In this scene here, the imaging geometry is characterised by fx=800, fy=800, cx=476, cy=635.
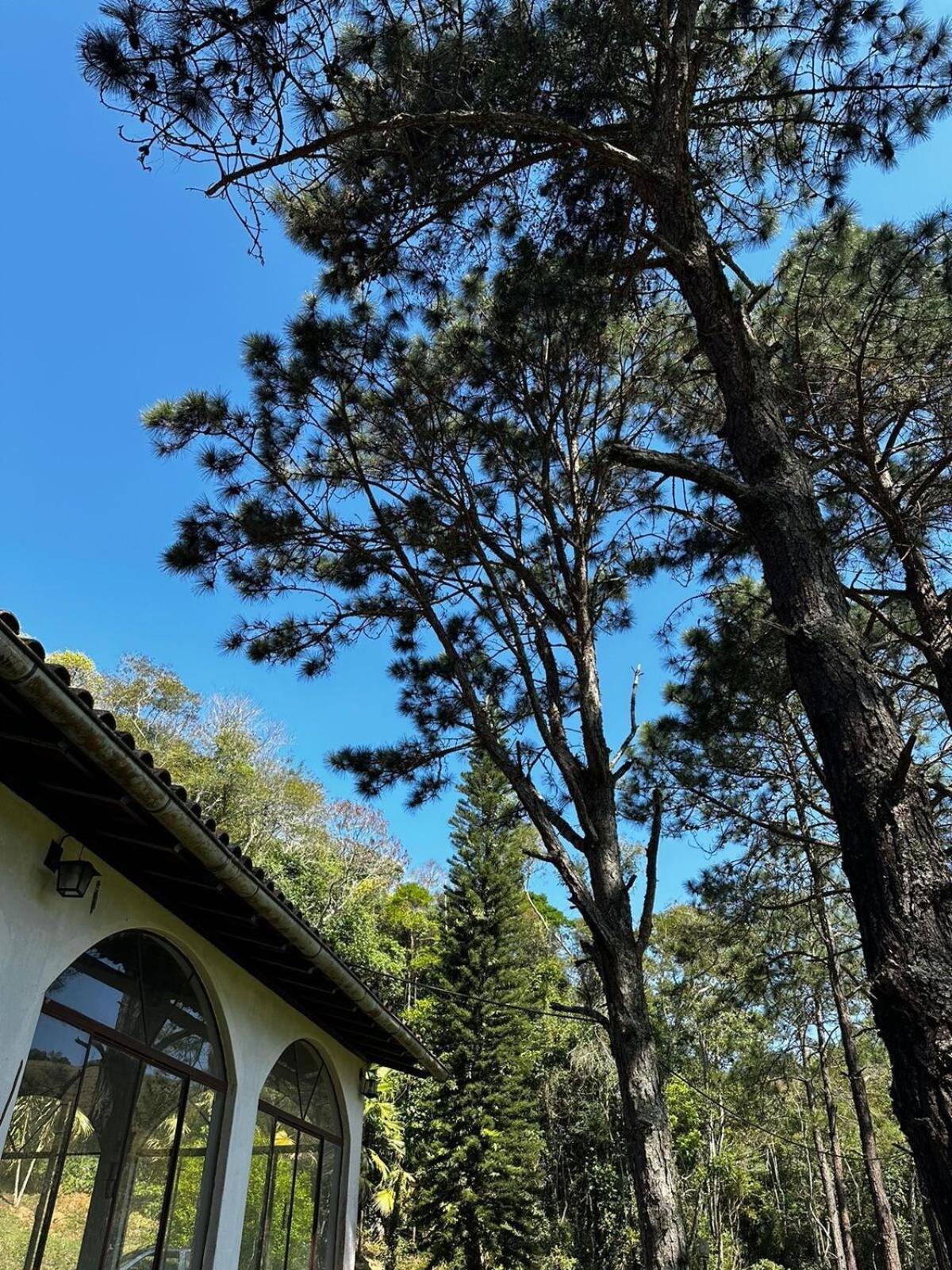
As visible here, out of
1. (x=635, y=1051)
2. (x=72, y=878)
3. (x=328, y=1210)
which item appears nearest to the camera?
(x=72, y=878)

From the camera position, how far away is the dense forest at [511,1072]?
45.2 feet

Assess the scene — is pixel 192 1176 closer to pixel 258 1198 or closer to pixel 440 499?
pixel 258 1198

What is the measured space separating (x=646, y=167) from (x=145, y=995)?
423 cm

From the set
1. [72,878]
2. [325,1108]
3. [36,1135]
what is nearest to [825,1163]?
[325,1108]

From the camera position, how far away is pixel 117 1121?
11.0 ft

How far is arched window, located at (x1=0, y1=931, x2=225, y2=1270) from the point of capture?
9.52 feet

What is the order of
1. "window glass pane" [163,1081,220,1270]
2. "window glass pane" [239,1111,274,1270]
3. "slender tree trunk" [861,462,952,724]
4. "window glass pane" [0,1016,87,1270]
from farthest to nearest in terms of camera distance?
"slender tree trunk" [861,462,952,724] → "window glass pane" [239,1111,274,1270] → "window glass pane" [163,1081,220,1270] → "window glass pane" [0,1016,87,1270]

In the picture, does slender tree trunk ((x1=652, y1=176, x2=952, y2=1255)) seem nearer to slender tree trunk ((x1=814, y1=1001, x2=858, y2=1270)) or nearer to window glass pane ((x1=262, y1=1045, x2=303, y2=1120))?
window glass pane ((x1=262, y1=1045, x2=303, y2=1120))

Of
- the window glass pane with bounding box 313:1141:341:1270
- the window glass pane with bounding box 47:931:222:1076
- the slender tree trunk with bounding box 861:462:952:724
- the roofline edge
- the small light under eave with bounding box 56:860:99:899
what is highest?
the slender tree trunk with bounding box 861:462:952:724

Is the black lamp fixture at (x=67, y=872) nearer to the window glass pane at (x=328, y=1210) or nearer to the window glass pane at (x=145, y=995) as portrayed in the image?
the window glass pane at (x=145, y=995)

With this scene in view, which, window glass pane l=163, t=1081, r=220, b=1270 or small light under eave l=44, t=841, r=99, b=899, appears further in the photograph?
window glass pane l=163, t=1081, r=220, b=1270

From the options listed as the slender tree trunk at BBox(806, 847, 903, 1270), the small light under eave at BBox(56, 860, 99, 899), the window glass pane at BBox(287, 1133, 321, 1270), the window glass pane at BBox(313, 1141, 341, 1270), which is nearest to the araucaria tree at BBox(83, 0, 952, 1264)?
the small light under eave at BBox(56, 860, 99, 899)

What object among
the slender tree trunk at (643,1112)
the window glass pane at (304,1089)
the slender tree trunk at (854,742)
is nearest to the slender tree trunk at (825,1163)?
the window glass pane at (304,1089)

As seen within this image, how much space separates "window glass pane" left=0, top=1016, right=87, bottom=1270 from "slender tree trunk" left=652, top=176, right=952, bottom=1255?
2723 millimetres
